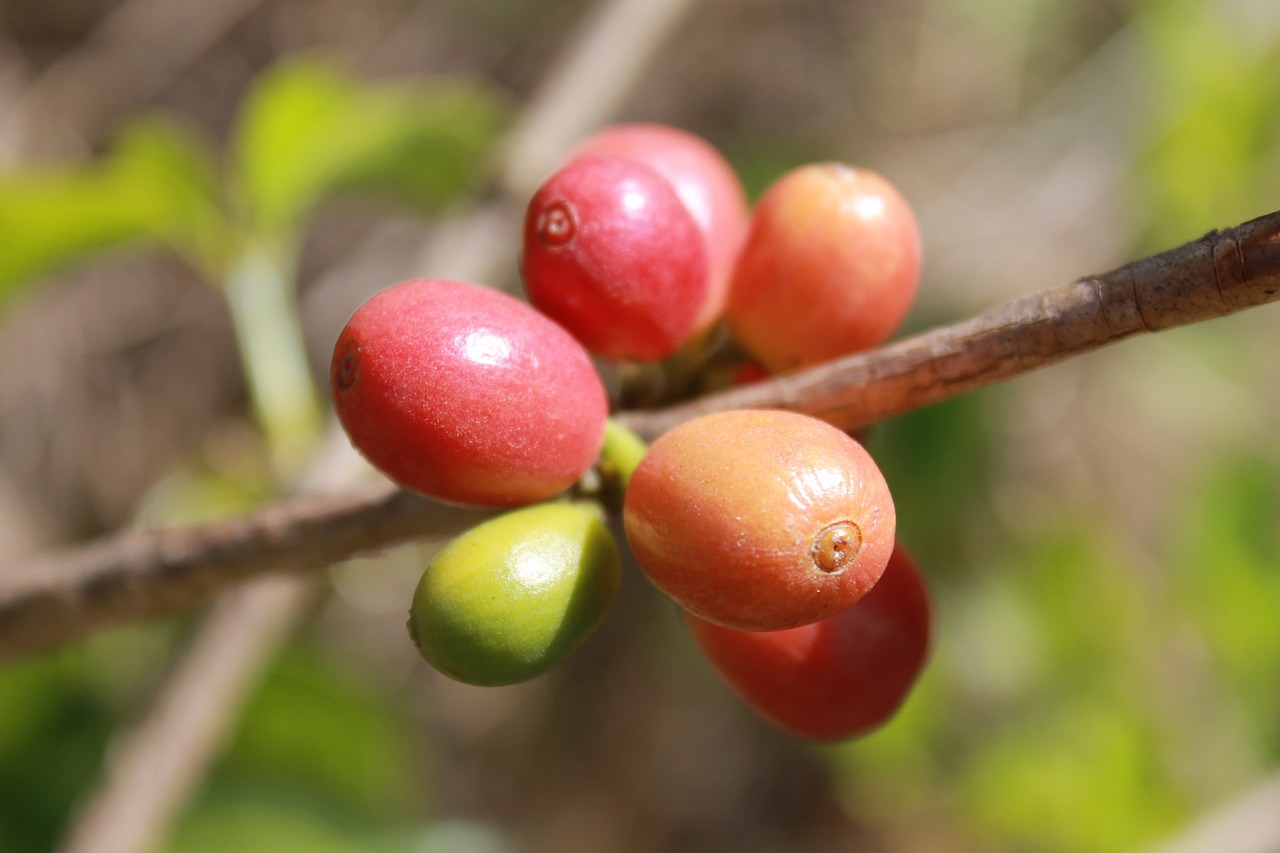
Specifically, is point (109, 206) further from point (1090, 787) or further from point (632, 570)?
point (1090, 787)

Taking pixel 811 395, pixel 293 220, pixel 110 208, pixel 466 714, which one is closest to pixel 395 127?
pixel 293 220

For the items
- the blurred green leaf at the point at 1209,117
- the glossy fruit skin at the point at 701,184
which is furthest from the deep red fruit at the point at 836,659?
the blurred green leaf at the point at 1209,117

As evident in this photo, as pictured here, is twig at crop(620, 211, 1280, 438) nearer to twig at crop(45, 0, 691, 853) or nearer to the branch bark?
the branch bark

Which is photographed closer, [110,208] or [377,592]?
[110,208]

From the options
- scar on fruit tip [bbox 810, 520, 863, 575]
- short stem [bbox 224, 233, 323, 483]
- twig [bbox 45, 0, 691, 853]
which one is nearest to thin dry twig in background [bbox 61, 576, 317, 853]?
twig [bbox 45, 0, 691, 853]

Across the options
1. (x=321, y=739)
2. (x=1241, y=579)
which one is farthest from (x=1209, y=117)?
(x=321, y=739)

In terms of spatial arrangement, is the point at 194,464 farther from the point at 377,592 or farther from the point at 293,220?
the point at 293,220
